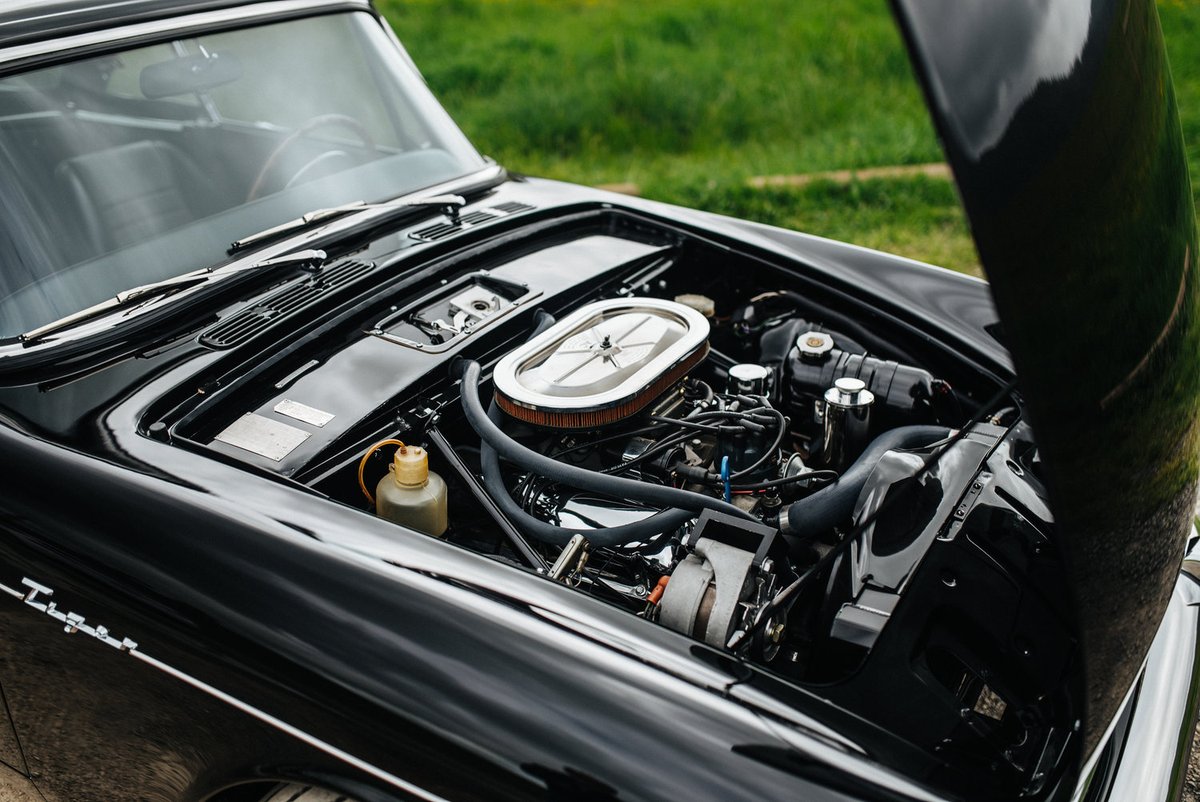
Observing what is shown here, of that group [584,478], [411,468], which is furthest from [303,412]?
[584,478]

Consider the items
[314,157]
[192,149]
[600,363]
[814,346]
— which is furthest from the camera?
[314,157]

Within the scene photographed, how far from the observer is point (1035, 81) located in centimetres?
131

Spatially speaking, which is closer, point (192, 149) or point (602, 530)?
point (602, 530)

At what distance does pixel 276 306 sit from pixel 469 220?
2.24ft

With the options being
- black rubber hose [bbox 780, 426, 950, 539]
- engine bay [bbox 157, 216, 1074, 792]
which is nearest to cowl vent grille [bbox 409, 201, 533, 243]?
engine bay [bbox 157, 216, 1074, 792]

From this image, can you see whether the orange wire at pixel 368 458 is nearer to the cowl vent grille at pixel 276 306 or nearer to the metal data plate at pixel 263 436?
the metal data plate at pixel 263 436

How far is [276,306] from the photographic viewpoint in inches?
86.9

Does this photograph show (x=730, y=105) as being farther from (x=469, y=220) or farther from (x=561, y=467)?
(x=561, y=467)

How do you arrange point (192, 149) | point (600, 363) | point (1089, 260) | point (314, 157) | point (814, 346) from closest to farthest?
point (1089, 260) < point (600, 363) < point (814, 346) < point (192, 149) < point (314, 157)

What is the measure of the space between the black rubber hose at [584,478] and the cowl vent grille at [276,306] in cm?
51

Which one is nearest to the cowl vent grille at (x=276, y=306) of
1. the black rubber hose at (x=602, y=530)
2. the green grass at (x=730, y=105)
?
the black rubber hose at (x=602, y=530)

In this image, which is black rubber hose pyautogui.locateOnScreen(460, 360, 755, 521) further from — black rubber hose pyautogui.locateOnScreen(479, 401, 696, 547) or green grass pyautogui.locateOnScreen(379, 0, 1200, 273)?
green grass pyautogui.locateOnScreen(379, 0, 1200, 273)

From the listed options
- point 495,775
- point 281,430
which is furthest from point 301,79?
point 495,775

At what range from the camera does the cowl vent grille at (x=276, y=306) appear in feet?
6.90
